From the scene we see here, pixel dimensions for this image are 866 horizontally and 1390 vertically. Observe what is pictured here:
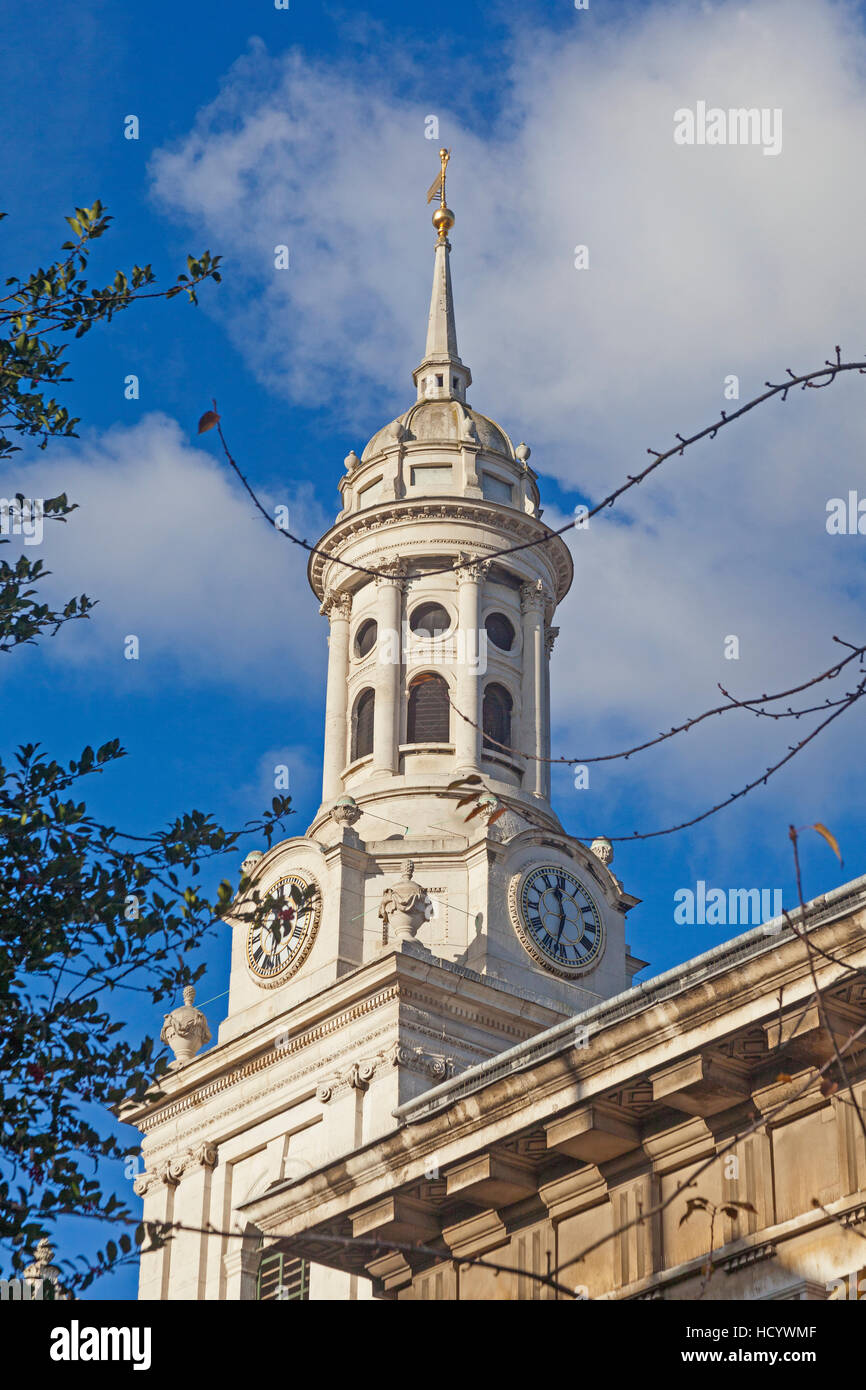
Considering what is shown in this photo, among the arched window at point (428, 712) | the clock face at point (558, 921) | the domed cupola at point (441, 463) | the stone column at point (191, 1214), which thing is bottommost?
the stone column at point (191, 1214)

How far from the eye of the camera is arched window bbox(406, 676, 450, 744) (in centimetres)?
6375

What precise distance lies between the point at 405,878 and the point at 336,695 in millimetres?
9236

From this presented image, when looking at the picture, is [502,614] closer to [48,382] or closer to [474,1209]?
[474,1209]

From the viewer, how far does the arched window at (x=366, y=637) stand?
6631 centimetres

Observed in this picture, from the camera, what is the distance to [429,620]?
216ft

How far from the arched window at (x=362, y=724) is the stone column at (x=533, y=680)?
4.12 m

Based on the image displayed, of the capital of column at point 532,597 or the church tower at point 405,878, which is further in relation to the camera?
the capital of column at point 532,597

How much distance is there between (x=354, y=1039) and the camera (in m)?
54.2

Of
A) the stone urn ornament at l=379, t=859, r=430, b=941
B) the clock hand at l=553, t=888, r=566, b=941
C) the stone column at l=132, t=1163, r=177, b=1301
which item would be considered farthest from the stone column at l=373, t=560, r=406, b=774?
the stone column at l=132, t=1163, r=177, b=1301

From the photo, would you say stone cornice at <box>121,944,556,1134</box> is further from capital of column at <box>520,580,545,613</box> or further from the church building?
capital of column at <box>520,580,545,613</box>

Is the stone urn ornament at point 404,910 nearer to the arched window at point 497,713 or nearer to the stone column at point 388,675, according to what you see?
the stone column at point 388,675

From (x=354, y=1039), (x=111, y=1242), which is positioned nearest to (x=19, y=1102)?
(x=111, y=1242)

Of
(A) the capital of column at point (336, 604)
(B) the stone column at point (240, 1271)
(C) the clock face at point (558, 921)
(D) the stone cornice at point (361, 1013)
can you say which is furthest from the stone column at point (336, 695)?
(B) the stone column at point (240, 1271)

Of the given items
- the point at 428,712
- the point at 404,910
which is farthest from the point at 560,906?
the point at 428,712
